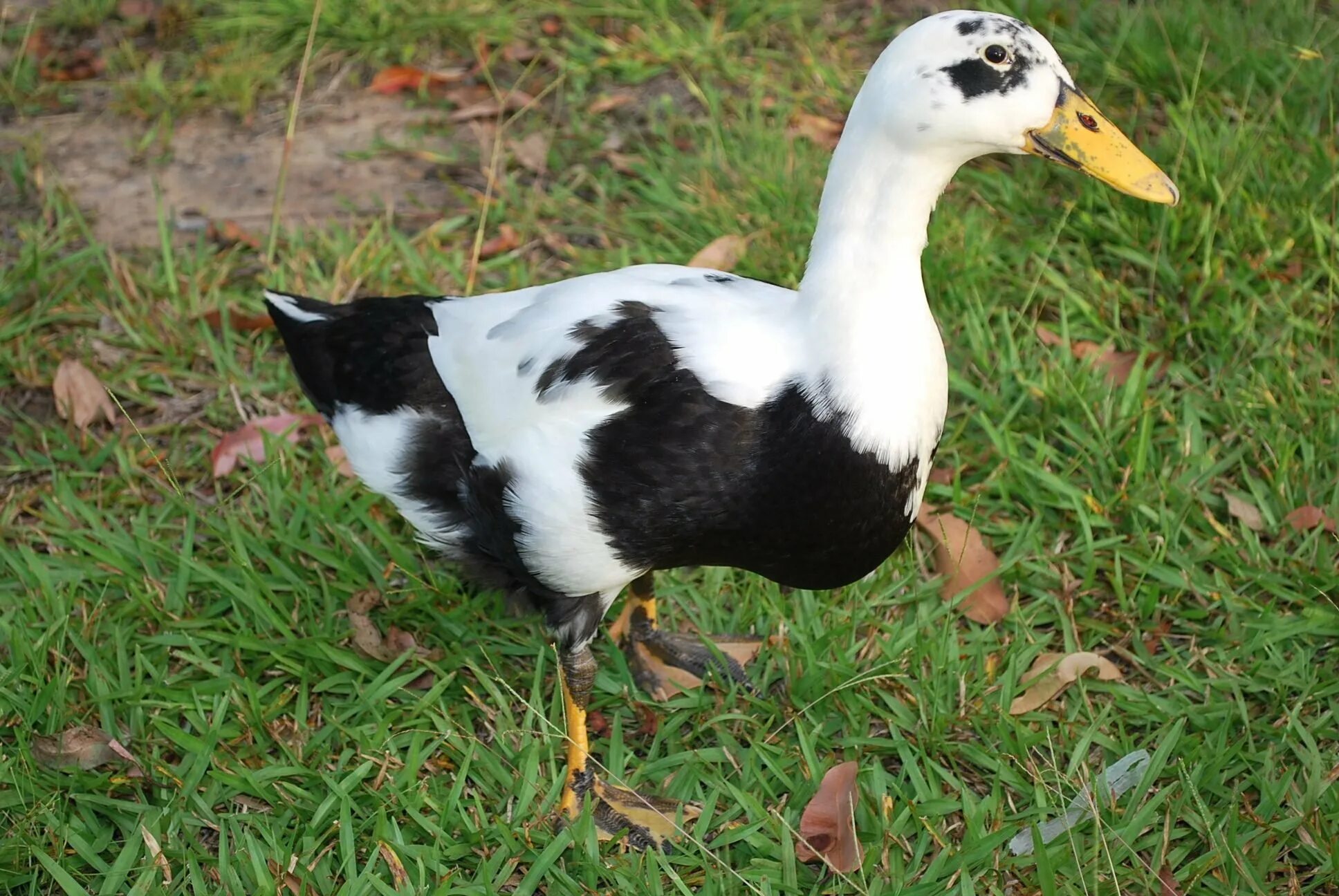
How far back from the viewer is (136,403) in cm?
349

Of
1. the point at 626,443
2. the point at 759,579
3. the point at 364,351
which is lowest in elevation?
the point at 759,579

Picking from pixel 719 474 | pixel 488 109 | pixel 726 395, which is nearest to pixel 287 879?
pixel 719 474

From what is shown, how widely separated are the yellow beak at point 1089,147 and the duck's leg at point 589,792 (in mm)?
1259

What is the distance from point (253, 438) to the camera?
3342 mm

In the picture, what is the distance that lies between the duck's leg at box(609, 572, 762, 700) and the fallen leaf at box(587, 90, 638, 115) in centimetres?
196

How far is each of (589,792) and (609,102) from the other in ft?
8.27

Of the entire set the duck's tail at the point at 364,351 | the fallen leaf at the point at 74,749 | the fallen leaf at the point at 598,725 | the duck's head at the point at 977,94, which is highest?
the duck's head at the point at 977,94

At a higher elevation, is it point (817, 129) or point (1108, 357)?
point (817, 129)

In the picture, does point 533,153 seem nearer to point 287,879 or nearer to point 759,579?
point 759,579

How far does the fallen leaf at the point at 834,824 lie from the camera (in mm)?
2426

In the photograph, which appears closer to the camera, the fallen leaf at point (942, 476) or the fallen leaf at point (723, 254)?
Result: the fallen leaf at point (942, 476)

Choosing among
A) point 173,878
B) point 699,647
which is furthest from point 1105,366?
point 173,878

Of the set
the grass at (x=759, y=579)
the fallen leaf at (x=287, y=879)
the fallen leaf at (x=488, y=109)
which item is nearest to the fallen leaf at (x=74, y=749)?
the grass at (x=759, y=579)

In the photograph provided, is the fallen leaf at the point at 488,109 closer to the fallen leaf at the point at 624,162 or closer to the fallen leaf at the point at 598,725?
the fallen leaf at the point at 624,162
